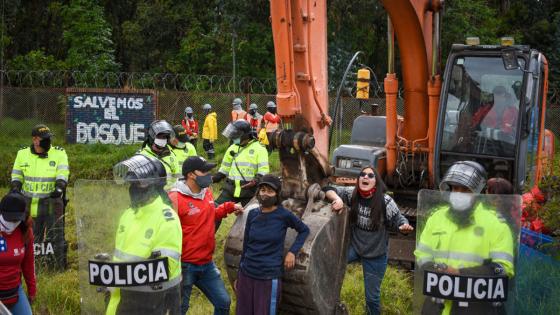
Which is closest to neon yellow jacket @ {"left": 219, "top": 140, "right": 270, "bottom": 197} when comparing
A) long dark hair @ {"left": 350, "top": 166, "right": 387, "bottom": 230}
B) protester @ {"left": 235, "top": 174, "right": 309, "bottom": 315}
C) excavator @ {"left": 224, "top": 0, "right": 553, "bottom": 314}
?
excavator @ {"left": 224, "top": 0, "right": 553, "bottom": 314}

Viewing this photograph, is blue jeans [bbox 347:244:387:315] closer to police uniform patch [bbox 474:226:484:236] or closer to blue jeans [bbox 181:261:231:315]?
blue jeans [bbox 181:261:231:315]

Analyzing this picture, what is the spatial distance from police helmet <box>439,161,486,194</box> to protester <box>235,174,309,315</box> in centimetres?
126

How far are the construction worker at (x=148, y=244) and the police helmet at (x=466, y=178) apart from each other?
1969 mm

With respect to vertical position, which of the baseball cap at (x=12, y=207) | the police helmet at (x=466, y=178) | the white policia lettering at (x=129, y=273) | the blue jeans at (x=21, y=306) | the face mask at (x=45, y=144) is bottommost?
the blue jeans at (x=21, y=306)

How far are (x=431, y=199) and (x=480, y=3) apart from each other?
26340mm

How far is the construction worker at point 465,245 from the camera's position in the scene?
5.32 m

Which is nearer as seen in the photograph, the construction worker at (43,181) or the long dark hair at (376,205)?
the long dark hair at (376,205)

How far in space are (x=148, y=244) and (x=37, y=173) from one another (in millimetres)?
4209

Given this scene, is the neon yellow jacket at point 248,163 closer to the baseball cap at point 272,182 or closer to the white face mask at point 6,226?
the baseball cap at point 272,182

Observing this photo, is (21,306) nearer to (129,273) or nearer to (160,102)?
(129,273)

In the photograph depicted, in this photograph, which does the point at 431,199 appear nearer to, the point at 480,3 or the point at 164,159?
the point at 164,159

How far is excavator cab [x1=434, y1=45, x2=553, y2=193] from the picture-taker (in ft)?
29.8

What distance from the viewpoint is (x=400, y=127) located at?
10.4 meters

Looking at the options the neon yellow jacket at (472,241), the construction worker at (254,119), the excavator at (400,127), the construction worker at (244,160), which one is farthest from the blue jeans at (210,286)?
the construction worker at (254,119)
